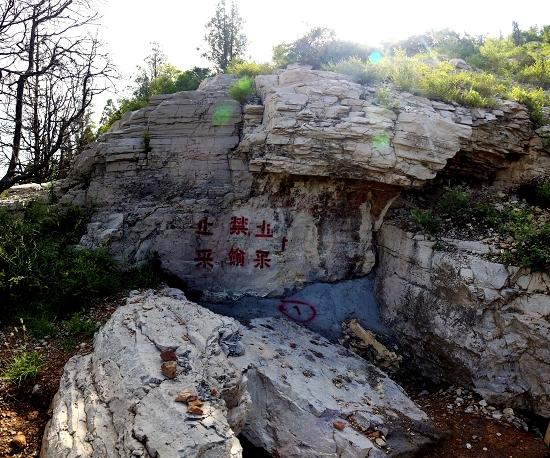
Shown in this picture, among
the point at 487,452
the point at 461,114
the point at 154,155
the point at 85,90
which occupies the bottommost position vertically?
the point at 487,452

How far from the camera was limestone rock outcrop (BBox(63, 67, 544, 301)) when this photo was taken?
25.8ft

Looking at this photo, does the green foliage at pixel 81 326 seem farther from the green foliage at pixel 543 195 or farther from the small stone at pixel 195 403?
the green foliage at pixel 543 195

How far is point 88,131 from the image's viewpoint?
13109 millimetres

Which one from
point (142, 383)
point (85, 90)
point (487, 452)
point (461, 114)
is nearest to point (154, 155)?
point (85, 90)

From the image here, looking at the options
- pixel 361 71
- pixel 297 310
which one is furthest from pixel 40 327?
pixel 361 71

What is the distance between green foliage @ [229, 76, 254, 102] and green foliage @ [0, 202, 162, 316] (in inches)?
152

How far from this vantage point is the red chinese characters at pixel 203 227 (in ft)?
26.2

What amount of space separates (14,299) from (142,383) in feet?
11.2

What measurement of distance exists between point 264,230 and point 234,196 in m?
0.87

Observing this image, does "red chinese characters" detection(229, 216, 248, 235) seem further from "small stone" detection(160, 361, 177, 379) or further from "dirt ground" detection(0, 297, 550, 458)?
"small stone" detection(160, 361, 177, 379)

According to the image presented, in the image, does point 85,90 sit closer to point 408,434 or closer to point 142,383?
point 142,383

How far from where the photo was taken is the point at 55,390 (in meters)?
5.00

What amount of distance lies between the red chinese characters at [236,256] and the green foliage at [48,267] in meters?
1.75

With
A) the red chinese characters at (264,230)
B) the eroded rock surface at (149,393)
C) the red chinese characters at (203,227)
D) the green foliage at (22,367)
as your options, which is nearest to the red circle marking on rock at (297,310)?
the red chinese characters at (264,230)
